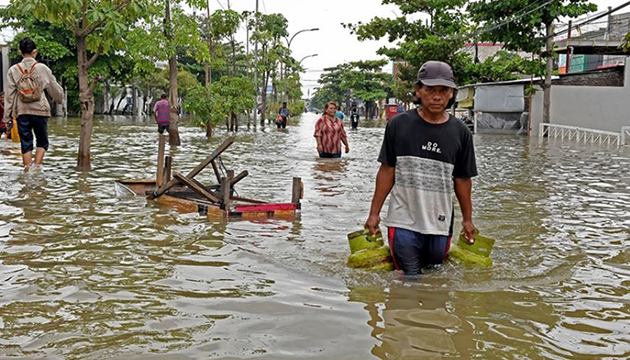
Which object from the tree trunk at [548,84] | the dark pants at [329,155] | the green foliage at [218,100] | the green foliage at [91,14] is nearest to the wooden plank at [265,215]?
the green foliage at [91,14]

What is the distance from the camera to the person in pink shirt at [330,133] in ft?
46.6

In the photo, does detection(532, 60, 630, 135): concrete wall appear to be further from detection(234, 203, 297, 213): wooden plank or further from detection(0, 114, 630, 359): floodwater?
detection(234, 203, 297, 213): wooden plank

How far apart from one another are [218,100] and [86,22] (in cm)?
1259

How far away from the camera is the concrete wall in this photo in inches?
1128

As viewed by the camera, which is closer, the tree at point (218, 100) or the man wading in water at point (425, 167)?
the man wading in water at point (425, 167)

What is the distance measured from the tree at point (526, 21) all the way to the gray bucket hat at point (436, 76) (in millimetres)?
25232

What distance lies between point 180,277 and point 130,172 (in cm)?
755

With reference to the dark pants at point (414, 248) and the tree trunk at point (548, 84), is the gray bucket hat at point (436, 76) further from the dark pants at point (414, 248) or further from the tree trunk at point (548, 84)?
the tree trunk at point (548, 84)

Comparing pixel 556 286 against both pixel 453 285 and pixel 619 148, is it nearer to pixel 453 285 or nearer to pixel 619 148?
pixel 453 285

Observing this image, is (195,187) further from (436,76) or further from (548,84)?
(548,84)

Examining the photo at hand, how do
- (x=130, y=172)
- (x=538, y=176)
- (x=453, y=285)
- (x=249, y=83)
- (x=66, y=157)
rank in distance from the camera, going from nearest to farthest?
(x=453, y=285)
(x=130, y=172)
(x=538, y=176)
(x=66, y=157)
(x=249, y=83)

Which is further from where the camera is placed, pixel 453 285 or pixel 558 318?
pixel 453 285

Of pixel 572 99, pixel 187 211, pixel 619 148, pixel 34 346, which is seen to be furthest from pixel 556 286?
pixel 572 99

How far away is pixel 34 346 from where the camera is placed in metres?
3.53
